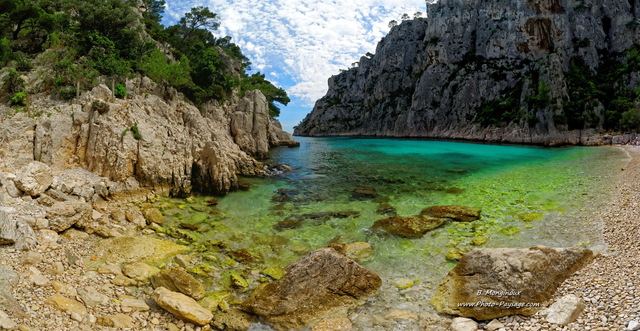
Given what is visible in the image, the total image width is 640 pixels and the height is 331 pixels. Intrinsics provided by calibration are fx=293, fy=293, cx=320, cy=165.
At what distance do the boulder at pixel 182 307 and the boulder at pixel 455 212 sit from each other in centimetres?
1059

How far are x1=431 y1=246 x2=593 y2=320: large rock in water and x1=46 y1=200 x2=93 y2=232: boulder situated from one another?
36.3 ft

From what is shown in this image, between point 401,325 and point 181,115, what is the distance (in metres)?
22.4

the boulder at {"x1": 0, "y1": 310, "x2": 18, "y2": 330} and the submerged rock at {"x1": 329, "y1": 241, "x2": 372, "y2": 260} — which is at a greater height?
the boulder at {"x1": 0, "y1": 310, "x2": 18, "y2": 330}

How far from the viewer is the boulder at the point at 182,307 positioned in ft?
20.5

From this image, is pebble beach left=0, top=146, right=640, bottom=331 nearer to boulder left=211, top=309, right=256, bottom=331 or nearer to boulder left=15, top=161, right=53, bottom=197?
boulder left=211, top=309, right=256, bottom=331

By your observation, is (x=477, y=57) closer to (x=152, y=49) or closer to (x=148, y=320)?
(x=152, y=49)

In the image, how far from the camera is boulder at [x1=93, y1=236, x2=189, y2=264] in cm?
855

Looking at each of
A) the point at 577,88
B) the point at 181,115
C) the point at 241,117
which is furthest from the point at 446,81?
the point at 181,115

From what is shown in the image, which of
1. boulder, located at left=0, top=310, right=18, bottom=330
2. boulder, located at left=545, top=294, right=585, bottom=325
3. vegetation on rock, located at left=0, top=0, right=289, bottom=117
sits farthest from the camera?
vegetation on rock, located at left=0, top=0, right=289, bottom=117

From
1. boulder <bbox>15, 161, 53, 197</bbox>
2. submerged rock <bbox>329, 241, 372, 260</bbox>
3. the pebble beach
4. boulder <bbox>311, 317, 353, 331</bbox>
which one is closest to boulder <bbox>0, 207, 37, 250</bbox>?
the pebble beach

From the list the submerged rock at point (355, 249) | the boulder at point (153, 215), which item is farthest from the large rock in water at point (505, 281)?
the boulder at point (153, 215)

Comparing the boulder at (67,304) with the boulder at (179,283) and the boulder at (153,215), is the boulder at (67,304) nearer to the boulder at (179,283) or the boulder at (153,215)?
the boulder at (179,283)

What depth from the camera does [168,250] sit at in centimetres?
955

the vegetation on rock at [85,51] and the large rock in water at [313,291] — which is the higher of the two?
the vegetation on rock at [85,51]
